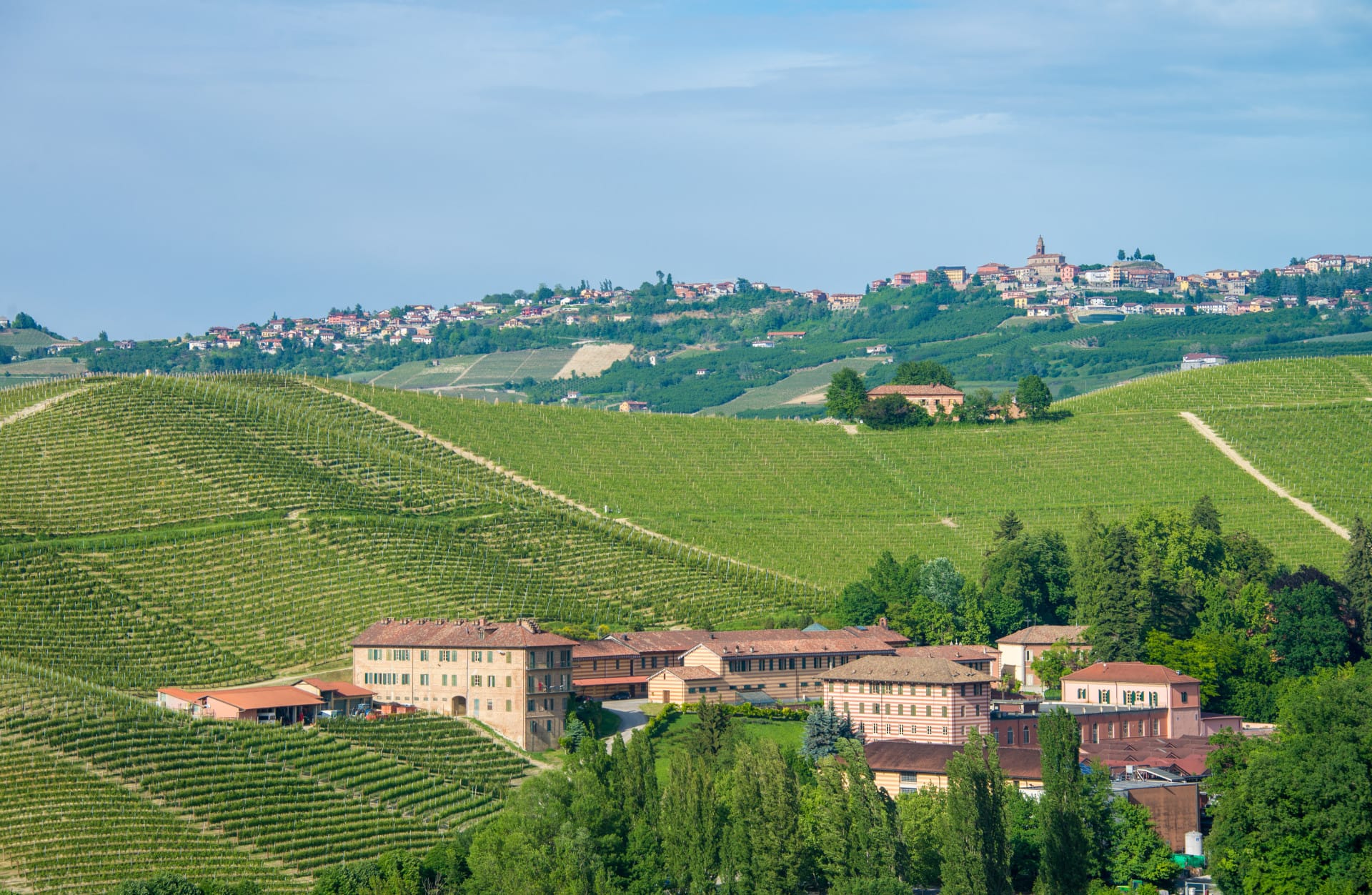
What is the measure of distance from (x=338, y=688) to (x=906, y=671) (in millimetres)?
Answer: 23858

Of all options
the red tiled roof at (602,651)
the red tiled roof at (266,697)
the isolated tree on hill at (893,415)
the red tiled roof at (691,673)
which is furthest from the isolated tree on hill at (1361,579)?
the red tiled roof at (266,697)

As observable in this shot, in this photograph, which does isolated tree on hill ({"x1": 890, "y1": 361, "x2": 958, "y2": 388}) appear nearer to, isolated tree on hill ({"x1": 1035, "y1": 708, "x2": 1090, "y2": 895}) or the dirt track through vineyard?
the dirt track through vineyard

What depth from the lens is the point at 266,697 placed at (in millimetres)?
72000

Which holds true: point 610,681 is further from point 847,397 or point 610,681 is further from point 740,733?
point 847,397

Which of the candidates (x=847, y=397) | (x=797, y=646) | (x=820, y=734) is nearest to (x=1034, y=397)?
(x=847, y=397)

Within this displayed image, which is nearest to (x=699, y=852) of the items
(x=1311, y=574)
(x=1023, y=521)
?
(x=1311, y=574)

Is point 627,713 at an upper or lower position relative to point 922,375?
lower

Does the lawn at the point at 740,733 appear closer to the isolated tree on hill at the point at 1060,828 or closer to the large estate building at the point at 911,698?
the large estate building at the point at 911,698

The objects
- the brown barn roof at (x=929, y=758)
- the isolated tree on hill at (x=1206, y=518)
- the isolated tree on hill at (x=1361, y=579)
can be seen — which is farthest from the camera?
the isolated tree on hill at (x=1206, y=518)

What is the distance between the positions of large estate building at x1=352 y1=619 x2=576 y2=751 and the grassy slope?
30.7 metres

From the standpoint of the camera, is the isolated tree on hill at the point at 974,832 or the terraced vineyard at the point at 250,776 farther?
the terraced vineyard at the point at 250,776

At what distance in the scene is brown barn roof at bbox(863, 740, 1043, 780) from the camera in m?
69.2

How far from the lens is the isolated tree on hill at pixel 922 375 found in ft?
547

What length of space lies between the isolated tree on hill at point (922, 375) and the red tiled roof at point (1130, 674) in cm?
7842
